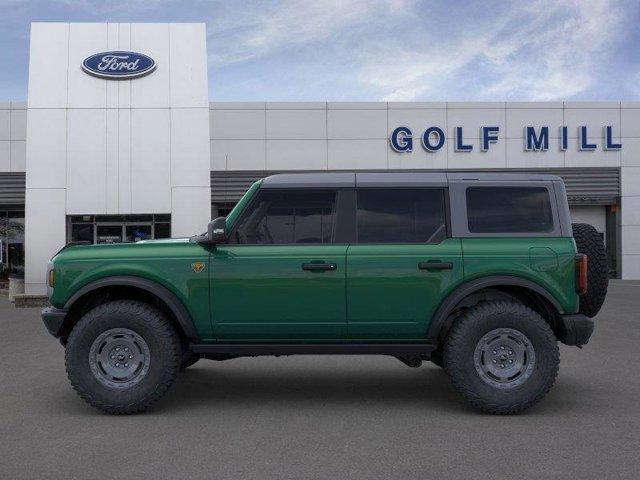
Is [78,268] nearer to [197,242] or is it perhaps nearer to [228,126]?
[197,242]

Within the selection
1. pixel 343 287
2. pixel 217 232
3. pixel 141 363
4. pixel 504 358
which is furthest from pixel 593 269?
pixel 141 363

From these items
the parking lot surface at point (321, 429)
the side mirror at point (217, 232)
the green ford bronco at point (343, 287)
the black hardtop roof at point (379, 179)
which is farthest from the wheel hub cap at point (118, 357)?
the black hardtop roof at point (379, 179)

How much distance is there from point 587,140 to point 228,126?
45.9ft

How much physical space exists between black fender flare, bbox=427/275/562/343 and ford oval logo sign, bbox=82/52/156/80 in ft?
60.8

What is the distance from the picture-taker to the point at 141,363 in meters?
6.07

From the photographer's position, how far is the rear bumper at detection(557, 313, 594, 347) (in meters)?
6.00

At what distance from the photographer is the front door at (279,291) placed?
237 inches

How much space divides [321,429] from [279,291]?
1.18 m

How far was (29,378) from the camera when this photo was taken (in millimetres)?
7871

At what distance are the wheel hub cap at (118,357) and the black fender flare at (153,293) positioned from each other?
37 centimetres

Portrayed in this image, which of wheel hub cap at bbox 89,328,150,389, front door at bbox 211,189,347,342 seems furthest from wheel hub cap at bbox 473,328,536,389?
wheel hub cap at bbox 89,328,150,389

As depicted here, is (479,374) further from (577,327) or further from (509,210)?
(509,210)

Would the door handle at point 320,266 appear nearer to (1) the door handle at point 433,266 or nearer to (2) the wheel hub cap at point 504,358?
(1) the door handle at point 433,266

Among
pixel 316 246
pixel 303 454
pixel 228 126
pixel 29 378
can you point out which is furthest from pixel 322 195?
pixel 228 126
